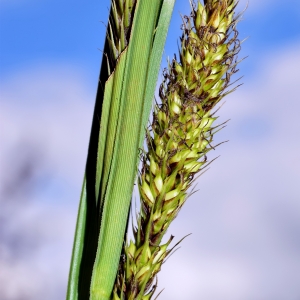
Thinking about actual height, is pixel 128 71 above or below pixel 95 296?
above

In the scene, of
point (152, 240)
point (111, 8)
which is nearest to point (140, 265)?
point (152, 240)

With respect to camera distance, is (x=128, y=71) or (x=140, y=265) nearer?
(x=140, y=265)

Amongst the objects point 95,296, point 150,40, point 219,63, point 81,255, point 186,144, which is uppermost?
point 150,40

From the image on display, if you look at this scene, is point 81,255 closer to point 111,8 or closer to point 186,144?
point 186,144
